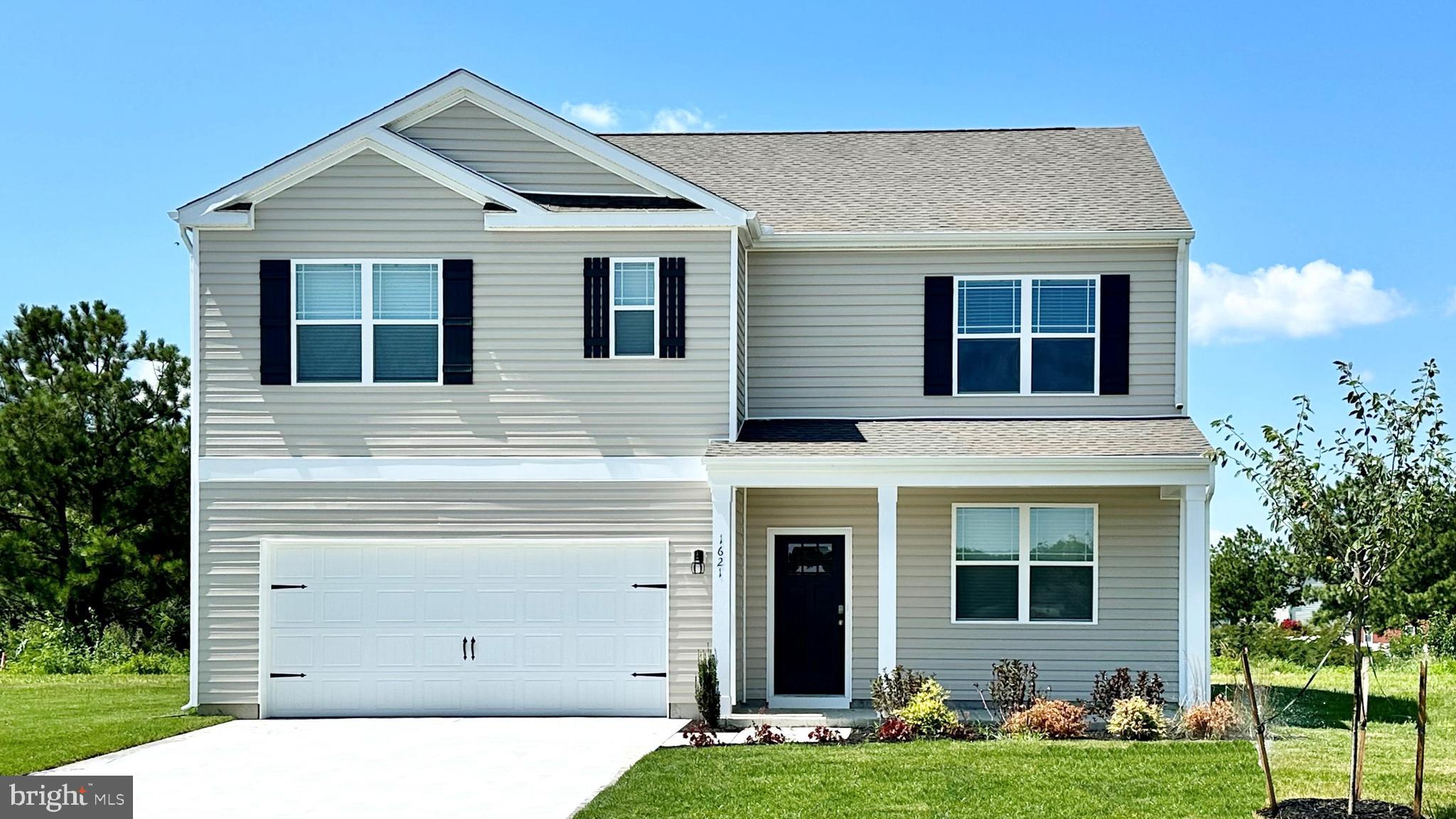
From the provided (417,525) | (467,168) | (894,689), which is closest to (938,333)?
(894,689)

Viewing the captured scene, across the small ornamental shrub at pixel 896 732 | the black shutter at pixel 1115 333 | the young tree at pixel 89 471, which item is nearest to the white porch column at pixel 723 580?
the small ornamental shrub at pixel 896 732

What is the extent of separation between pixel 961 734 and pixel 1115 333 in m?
6.02

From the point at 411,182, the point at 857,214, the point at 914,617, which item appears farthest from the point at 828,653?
the point at 411,182

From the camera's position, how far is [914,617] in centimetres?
1864

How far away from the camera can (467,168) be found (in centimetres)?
1794

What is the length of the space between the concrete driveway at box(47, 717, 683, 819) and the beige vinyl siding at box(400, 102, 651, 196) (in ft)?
20.5

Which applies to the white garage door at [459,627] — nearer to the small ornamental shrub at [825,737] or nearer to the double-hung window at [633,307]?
the double-hung window at [633,307]

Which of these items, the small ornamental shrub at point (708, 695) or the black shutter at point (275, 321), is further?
the black shutter at point (275, 321)

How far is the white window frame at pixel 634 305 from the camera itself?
→ 1759 centimetres

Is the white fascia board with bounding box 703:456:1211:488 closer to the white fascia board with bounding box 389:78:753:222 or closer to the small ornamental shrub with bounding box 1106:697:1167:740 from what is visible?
the small ornamental shrub with bounding box 1106:697:1167:740

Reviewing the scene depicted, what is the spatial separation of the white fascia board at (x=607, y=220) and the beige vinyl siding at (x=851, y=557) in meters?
3.48

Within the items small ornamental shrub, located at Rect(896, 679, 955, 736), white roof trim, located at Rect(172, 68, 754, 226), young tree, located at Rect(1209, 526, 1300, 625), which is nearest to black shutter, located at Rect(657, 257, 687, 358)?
white roof trim, located at Rect(172, 68, 754, 226)

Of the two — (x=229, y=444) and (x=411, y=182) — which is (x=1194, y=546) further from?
(x=229, y=444)

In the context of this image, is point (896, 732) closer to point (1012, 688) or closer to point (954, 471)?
point (1012, 688)
